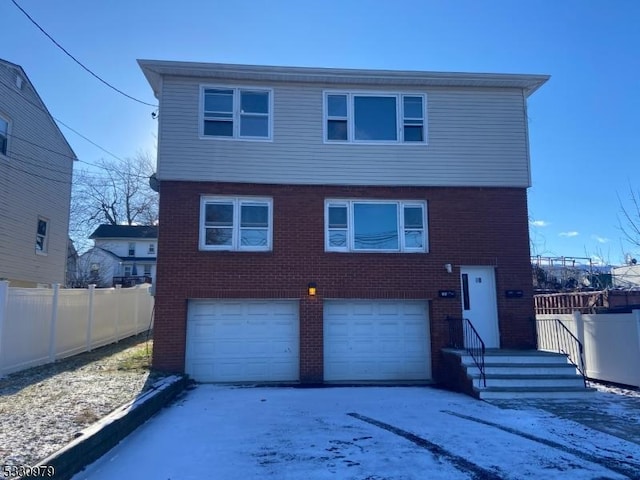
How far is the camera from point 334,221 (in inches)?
462

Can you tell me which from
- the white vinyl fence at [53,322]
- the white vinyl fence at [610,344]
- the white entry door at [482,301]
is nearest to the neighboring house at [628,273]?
the white vinyl fence at [610,344]

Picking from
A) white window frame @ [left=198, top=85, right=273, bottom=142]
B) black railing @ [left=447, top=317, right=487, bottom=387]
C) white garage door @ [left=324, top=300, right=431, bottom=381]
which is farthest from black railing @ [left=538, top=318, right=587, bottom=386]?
white window frame @ [left=198, top=85, right=273, bottom=142]

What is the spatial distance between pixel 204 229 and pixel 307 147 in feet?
10.7

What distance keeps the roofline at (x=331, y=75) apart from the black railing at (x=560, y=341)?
6356 millimetres

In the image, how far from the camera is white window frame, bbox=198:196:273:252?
11328mm

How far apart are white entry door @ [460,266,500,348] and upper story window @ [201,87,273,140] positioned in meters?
6.22

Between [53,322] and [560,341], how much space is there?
1246cm

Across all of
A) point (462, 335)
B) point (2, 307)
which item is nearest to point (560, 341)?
point (462, 335)

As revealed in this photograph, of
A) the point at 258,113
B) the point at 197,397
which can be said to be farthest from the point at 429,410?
the point at 258,113

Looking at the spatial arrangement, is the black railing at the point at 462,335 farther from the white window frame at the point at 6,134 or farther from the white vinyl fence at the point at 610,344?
the white window frame at the point at 6,134

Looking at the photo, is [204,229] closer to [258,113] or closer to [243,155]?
[243,155]

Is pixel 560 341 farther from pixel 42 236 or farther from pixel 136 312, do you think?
pixel 42 236

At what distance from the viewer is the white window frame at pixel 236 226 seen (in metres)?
11.3

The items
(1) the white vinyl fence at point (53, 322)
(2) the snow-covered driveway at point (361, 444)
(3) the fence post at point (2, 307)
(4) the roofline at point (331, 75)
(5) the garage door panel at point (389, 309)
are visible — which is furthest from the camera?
(5) the garage door panel at point (389, 309)
